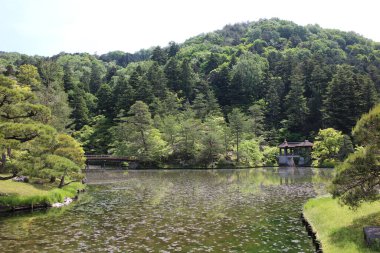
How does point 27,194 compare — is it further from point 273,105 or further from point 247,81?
point 247,81

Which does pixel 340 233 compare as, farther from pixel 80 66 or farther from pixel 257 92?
pixel 80 66

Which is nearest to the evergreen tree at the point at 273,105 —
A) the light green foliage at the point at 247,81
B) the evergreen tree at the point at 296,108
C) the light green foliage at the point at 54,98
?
the evergreen tree at the point at 296,108

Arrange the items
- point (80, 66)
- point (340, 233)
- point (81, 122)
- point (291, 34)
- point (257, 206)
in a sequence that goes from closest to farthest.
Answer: point (340, 233) < point (257, 206) < point (81, 122) < point (80, 66) < point (291, 34)

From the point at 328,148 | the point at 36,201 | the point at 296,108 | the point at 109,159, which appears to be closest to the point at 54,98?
the point at 109,159

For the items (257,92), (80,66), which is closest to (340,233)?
(257,92)

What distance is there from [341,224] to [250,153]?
5370cm

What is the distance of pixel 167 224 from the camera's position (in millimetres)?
20594

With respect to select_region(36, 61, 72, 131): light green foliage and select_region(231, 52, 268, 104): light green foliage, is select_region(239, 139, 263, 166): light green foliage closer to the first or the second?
select_region(36, 61, 72, 131): light green foliage

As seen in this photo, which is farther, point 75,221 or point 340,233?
point 75,221

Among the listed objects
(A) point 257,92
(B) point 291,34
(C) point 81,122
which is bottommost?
(C) point 81,122

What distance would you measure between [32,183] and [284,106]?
7750cm

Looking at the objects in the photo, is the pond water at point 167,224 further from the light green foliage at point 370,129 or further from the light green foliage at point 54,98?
the light green foliage at point 54,98

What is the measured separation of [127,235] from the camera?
59.5ft

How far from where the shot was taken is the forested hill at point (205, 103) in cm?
7212
